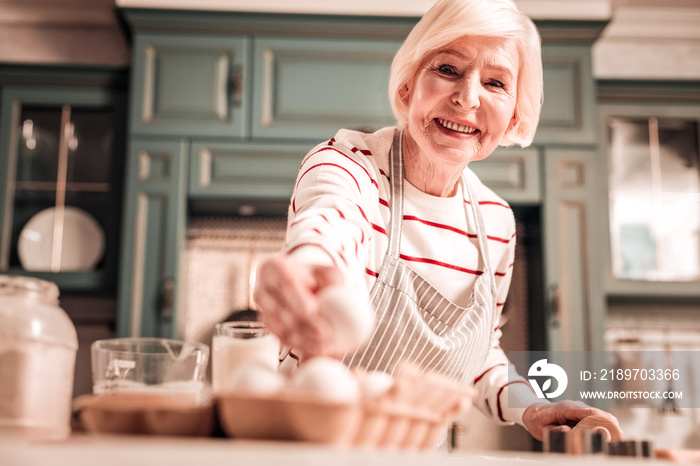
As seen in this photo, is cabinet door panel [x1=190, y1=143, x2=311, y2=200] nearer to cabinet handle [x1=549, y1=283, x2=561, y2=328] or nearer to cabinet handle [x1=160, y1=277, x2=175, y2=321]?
cabinet handle [x1=160, y1=277, x2=175, y2=321]

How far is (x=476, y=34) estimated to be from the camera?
1065 mm

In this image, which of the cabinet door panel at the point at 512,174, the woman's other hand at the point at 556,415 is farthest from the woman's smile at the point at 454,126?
the cabinet door panel at the point at 512,174

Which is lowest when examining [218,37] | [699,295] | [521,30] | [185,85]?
[699,295]

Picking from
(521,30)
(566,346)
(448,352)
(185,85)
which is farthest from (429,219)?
(185,85)

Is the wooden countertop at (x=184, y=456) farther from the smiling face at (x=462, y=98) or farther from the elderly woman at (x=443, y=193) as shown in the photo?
the smiling face at (x=462, y=98)

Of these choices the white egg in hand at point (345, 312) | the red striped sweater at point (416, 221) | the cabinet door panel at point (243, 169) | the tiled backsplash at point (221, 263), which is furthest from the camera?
the tiled backsplash at point (221, 263)

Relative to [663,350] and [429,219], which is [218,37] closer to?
[429,219]

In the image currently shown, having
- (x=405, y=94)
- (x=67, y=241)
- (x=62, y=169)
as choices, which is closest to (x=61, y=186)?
(x=62, y=169)

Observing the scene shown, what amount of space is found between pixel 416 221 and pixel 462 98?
21 centimetres

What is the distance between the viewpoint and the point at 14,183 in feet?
8.58

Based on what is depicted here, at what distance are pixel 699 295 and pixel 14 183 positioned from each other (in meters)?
2.56

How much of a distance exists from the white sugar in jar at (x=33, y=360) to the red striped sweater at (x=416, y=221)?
1.01 ft

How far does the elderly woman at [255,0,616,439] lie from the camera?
1075mm

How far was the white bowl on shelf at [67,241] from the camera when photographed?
2.60 m
